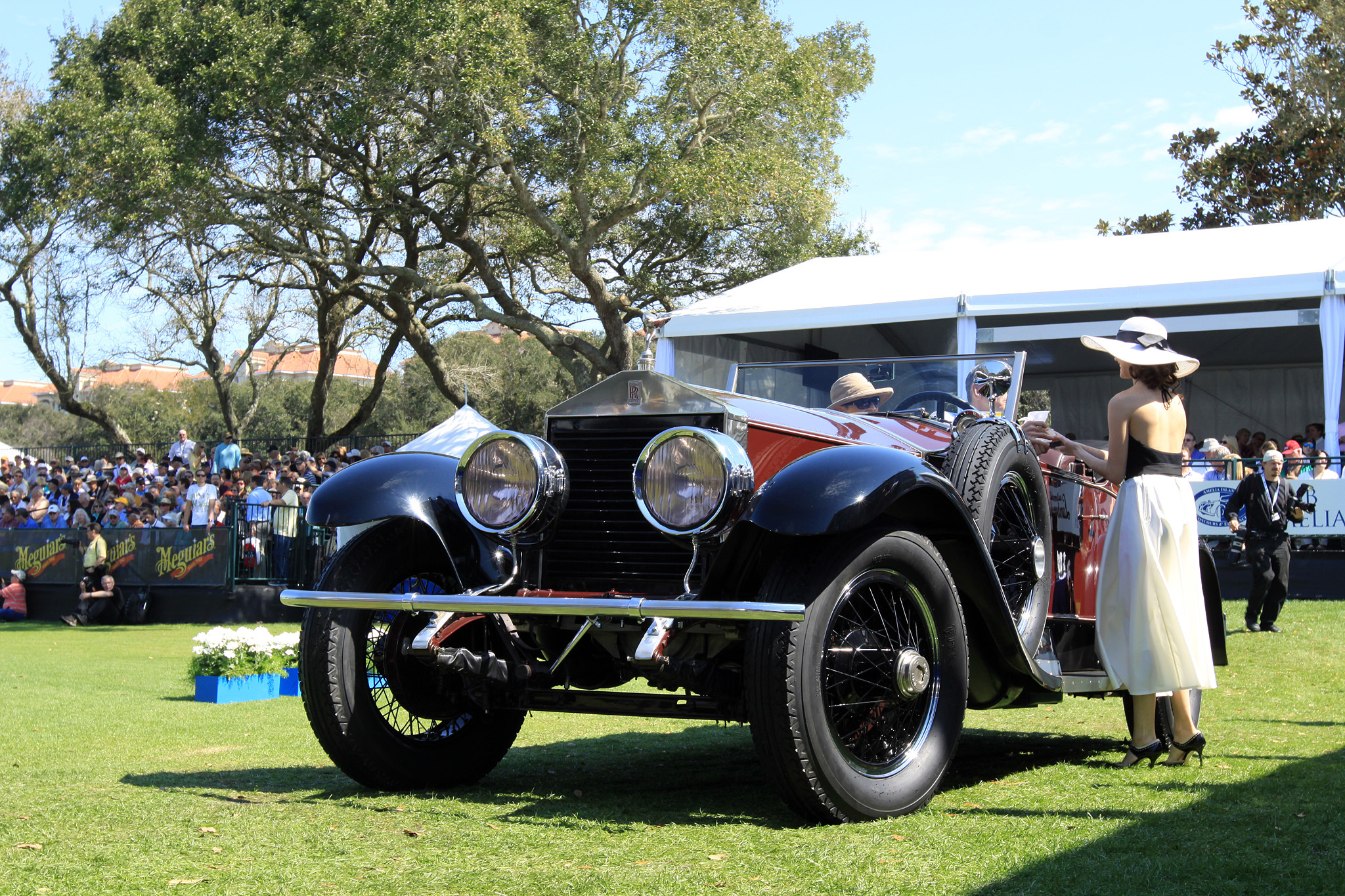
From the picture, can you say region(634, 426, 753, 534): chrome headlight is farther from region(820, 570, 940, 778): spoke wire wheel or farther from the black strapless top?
the black strapless top

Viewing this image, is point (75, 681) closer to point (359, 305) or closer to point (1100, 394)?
point (1100, 394)

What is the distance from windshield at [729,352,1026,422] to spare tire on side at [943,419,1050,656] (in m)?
0.89

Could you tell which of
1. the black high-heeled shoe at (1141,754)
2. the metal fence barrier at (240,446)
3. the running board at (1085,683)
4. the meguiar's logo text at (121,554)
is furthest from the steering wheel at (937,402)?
the metal fence barrier at (240,446)

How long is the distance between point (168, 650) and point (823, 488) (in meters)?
10.7

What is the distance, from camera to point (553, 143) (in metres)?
19.9

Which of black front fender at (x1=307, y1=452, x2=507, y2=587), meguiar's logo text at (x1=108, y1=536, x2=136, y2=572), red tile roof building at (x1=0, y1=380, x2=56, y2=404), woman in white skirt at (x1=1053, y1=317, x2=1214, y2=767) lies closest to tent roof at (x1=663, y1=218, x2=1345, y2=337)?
meguiar's logo text at (x1=108, y1=536, x2=136, y2=572)

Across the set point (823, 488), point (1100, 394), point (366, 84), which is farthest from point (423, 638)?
point (1100, 394)

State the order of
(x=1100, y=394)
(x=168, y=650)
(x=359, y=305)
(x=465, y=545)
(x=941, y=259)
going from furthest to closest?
(x=359, y=305)
(x=1100, y=394)
(x=941, y=259)
(x=168, y=650)
(x=465, y=545)

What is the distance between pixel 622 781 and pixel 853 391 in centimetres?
217

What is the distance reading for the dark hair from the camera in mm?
4898

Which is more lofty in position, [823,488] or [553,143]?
[553,143]

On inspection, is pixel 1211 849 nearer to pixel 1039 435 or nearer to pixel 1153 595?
pixel 1153 595

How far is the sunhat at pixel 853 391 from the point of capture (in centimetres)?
571

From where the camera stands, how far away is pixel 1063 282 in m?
15.0
